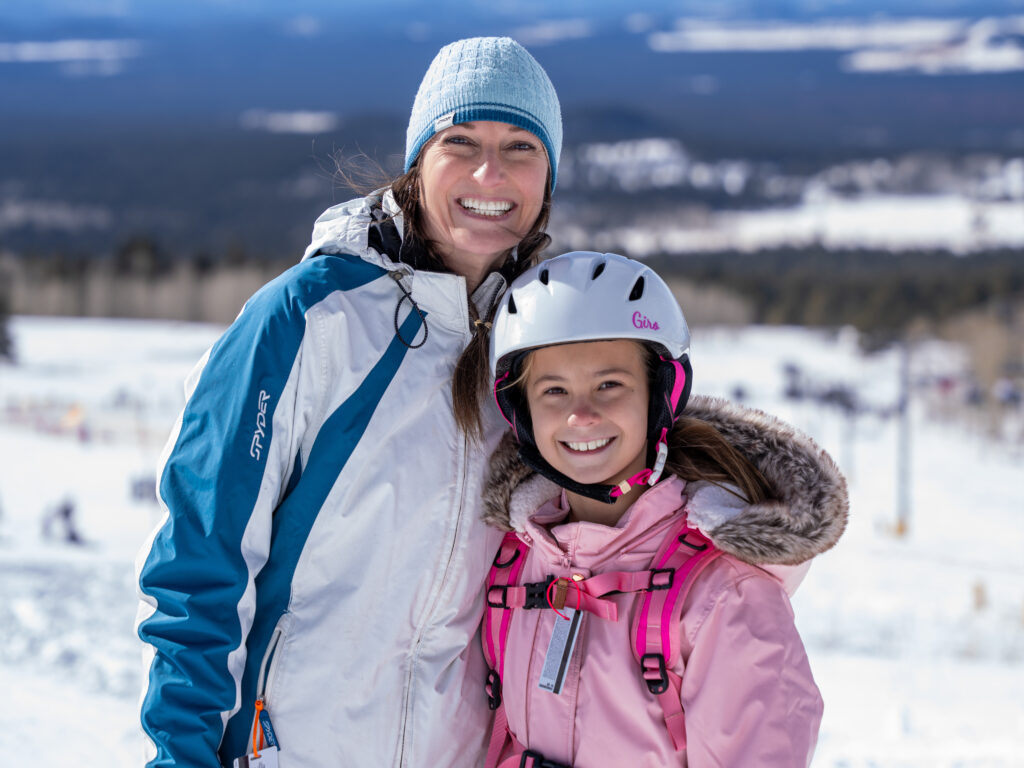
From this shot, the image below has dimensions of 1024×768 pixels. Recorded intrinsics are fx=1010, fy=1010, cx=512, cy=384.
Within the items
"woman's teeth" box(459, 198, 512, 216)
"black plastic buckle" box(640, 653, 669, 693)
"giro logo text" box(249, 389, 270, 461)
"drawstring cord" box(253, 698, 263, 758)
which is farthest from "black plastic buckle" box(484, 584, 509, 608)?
"woman's teeth" box(459, 198, 512, 216)

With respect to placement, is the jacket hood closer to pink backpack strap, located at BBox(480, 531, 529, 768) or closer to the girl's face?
the girl's face

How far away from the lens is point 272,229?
327ft

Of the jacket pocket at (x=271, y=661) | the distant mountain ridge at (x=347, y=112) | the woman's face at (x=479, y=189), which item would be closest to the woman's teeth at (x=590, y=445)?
the woman's face at (x=479, y=189)

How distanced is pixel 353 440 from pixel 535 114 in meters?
0.88

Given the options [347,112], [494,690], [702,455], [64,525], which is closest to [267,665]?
[494,690]

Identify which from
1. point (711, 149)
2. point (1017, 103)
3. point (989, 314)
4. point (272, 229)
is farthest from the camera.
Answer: point (1017, 103)

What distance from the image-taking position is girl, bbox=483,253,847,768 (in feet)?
6.30

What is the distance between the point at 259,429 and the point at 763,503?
103cm

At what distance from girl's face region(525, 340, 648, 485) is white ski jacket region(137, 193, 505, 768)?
0.18 m

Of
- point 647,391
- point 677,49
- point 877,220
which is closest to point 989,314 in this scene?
point 877,220

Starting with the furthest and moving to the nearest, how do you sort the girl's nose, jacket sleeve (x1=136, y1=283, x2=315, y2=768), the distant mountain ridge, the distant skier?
the distant mountain ridge, the distant skier, the girl's nose, jacket sleeve (x1=136, y1=283, x2=315, y2=768)

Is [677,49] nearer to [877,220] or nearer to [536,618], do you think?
[877,220]

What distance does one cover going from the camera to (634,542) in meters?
2.17

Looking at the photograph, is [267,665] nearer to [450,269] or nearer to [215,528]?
[215,528]
